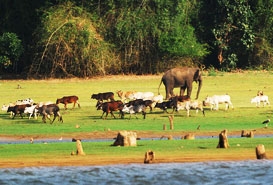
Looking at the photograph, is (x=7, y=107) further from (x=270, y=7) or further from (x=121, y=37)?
(x=270, y=7)

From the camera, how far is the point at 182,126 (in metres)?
32.5

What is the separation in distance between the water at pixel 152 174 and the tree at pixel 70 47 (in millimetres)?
30135

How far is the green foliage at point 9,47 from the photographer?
55594mm

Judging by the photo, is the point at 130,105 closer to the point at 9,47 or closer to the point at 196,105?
the point at 196,105

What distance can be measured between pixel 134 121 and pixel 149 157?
10.6 m

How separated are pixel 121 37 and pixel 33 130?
2421 centimetres

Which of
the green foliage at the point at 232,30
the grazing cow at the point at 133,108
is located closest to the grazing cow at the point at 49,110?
the grazing cow at the point at 133,108

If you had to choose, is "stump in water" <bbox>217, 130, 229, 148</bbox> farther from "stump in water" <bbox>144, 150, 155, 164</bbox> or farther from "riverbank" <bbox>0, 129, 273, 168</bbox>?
"stump in water" <bbox>144, 150, 155, 164</bbox>

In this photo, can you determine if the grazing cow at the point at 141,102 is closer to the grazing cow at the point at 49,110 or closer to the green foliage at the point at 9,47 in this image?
the grazing cow at the point at 49,110

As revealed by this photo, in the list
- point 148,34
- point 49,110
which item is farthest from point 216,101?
point 148,34

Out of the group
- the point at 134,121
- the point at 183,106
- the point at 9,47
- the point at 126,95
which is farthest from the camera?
the point at 9,47

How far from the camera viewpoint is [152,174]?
22500mm

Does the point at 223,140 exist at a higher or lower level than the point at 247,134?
lower

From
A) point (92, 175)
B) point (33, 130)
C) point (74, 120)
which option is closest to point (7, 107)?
point (74, 120)
